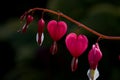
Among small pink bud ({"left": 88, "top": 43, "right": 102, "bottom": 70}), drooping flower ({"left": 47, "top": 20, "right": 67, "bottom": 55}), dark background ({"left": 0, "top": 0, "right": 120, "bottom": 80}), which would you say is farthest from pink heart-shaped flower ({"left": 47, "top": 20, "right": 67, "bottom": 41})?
dark background ({"left": 0, "top": 0, "right": 120, "bottom": 80})

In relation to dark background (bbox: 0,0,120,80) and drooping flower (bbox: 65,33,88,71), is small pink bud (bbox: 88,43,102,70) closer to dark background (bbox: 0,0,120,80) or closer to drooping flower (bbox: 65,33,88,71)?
Result: drooping flower (bbox: 65,33,88,71)

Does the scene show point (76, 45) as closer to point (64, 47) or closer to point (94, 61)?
point (94, 61)

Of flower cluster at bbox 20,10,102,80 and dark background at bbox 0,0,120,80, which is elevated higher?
flower cluster at bbox 20,10,102,80

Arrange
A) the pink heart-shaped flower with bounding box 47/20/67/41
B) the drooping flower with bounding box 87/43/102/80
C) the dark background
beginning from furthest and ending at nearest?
the dark background < the pink heart-shaped flower with bounding box 47/20/67/41 < the drooping flower with bounding box 87/43/102/80

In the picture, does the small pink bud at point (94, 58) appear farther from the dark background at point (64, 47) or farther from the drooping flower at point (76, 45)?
the dark background at point (64, 47)

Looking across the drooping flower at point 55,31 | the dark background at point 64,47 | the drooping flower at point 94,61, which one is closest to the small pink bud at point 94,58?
the drooping flower at point 94,61

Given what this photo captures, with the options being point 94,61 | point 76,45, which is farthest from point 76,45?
point 94,61
